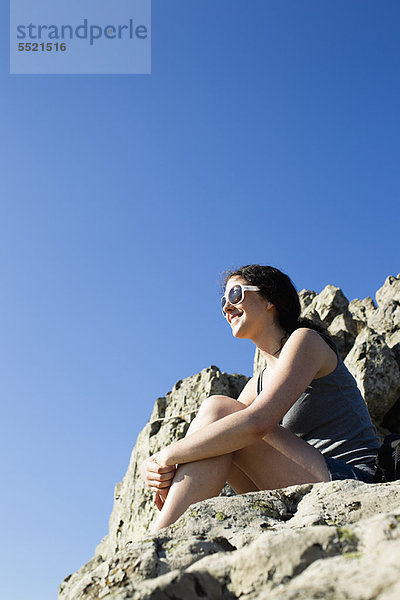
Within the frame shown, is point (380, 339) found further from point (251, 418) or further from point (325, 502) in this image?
point (325, 502)

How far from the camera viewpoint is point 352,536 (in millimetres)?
2352

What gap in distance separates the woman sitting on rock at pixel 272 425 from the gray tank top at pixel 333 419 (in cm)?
1

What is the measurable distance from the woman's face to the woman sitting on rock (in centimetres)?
1

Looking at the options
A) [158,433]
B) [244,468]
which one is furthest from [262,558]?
[158,433]

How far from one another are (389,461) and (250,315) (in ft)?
7.42

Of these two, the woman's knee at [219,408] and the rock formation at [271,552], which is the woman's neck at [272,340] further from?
the rock formation at [271,552]

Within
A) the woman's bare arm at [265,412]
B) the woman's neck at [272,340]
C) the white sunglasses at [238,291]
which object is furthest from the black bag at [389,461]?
the white sunglasses at [238,291]

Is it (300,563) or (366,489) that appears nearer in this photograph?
(300,563)

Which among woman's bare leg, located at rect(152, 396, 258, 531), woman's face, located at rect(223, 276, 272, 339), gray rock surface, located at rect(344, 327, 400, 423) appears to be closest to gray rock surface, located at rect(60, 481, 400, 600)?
woman's bare leg, located at rect(152, 396, 258, 531)

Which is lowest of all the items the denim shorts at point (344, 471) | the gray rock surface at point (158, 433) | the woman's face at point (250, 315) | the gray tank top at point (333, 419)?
the gray rock surface at point (158, 433)

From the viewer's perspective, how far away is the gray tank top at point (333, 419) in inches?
222

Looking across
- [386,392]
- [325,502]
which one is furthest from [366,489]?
[386,392]

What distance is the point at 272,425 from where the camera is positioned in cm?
496

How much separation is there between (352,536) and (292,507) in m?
1.57
